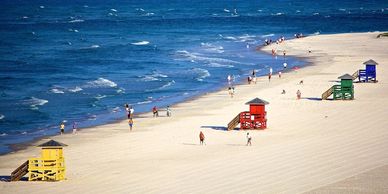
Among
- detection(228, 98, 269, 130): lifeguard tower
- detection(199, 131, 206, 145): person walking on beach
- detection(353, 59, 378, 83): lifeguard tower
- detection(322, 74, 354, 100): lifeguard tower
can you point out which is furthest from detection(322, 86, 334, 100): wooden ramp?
detection(199, 131, 206, 145): person walking on beach

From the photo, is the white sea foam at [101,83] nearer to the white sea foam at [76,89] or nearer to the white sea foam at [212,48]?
the white sea foam at [76,89]

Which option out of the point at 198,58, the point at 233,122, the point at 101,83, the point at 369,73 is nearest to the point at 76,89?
the point at 101,83

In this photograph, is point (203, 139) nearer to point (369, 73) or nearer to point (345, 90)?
point (345, 90)

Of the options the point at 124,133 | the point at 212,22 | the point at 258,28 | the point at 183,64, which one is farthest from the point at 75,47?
the point at 124,133

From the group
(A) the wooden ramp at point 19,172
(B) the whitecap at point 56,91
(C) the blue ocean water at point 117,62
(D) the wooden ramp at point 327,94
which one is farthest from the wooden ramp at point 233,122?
(B) the whitecap at point 56,91

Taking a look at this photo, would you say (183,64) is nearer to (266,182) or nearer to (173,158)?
(173,158)

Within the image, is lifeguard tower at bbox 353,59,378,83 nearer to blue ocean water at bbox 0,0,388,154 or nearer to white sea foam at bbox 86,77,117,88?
blue ocean water at bbox 0,0,388,154
